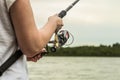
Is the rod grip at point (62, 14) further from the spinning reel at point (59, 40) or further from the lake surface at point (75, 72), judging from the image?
the lake surface at point (75, 72)

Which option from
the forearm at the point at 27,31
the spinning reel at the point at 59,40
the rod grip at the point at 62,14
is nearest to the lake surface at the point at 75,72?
the spinning reel at the point at 59,40

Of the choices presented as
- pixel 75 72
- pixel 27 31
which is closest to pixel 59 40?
pixel 27 31

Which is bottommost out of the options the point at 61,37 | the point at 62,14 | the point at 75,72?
the point at 75,72

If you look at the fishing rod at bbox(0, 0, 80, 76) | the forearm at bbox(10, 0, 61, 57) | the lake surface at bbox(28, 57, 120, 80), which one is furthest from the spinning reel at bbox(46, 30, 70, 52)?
the lake surface at bbox(28, 57, 120, 80)

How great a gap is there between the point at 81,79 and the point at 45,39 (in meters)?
16.2

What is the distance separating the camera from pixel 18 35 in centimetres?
224

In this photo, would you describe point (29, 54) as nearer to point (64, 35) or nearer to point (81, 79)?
point (64, 35)

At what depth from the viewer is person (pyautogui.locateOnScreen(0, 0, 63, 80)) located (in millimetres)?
2203

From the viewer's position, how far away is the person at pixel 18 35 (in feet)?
7.23

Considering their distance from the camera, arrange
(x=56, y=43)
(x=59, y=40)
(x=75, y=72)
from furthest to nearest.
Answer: (x=75, y=72) → (x=59, y=40) → (x=56, y=43)

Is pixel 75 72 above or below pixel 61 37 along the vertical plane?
below

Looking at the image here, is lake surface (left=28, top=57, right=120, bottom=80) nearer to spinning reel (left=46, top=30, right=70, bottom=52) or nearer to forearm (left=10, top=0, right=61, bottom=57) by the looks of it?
spinning reel (left=46, top=30, right=70, bottom=52)

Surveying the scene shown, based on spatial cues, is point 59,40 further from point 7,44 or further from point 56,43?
point 7,44

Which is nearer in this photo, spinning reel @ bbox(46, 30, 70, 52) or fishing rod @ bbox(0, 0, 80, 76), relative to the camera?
fishing rod @ bbox(0, 0, 80, 76)
